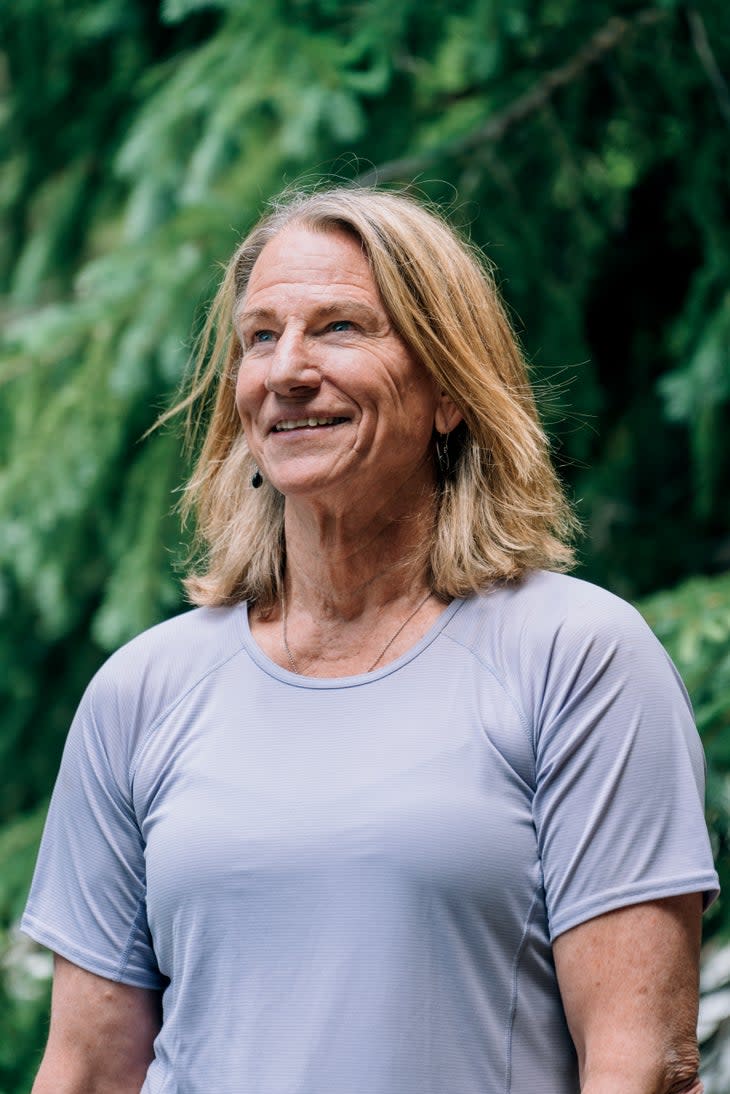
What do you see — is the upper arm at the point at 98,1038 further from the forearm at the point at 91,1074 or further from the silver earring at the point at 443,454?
the silver earring at the point at 443,454

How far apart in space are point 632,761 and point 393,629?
371 millimetres

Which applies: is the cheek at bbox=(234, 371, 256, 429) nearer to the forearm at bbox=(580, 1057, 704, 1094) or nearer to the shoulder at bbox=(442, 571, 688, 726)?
the shoulder at bbox=(442, 571, 688, 726)

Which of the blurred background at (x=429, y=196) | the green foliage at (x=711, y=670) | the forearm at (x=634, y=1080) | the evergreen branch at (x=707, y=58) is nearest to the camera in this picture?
the forearm at (x=634, y=1080)

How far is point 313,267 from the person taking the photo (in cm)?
201

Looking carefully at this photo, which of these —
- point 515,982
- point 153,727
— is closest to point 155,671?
point 153,727

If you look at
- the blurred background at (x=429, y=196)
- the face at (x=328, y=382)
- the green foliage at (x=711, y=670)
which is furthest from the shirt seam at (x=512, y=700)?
the blurred background at (x=429, y=196)

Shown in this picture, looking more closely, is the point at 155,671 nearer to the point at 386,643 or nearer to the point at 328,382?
the point at 386,643

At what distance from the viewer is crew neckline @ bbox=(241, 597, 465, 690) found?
1907mm

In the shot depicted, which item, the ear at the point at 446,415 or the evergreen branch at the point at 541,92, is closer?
the ear at the point at 446,415

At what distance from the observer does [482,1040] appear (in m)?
1.74

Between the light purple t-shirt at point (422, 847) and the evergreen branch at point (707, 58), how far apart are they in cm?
187

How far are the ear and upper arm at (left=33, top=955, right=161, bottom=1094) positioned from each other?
0.80 metres

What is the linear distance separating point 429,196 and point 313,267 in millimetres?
1585

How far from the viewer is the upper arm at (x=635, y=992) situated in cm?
169
